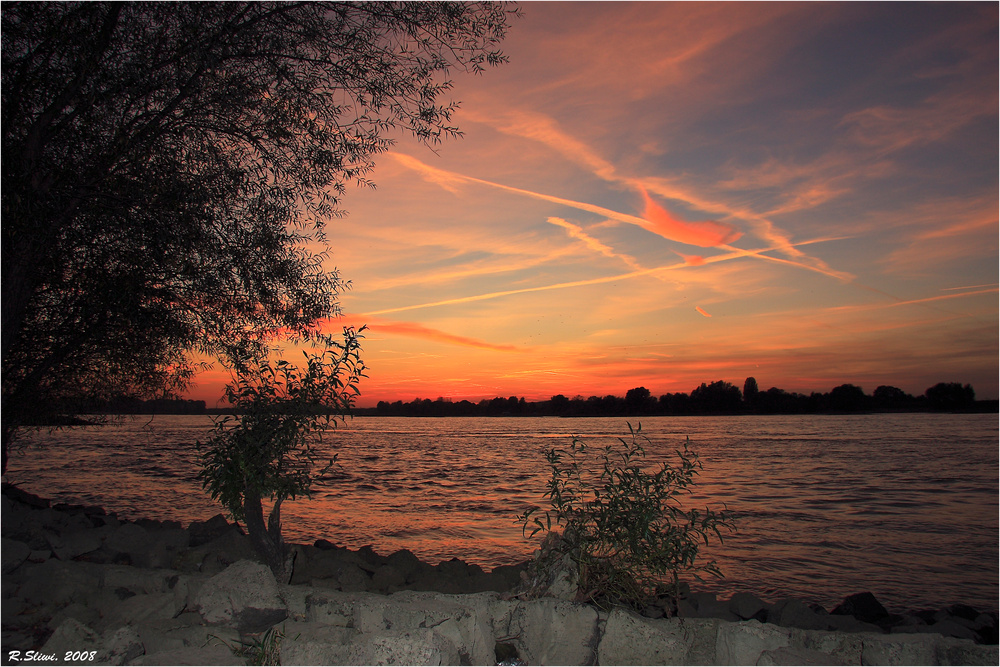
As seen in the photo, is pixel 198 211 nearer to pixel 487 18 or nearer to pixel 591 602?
pixel 487 18

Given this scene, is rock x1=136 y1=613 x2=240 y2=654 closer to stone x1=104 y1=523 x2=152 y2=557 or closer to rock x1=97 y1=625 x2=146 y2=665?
rock x1=97 y1=625 x2=146 y2=665

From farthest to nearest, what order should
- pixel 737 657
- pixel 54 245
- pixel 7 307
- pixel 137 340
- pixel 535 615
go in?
pixel 137 340
pixel 54 245
pixel 7 307
pixel 535 615
pixel 737 657

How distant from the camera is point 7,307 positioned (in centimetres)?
639

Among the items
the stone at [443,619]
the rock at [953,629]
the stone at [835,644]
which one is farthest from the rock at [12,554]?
the rock at [953,629]

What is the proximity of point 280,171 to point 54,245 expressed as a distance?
2.88m

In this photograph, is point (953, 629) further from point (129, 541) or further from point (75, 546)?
point (75, 546)

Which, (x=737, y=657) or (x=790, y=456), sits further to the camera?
(x=790, y=456)

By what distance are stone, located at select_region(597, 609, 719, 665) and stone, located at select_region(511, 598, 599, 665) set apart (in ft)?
0.39

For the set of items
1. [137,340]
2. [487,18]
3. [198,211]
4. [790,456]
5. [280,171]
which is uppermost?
[487,18]

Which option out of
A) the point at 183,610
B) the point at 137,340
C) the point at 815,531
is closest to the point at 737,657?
the point at 183,610

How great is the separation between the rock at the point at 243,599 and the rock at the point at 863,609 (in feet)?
23.9

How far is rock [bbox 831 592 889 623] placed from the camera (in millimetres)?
7938

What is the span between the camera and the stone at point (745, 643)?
456cm

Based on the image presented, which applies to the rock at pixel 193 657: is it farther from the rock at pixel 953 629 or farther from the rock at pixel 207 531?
the rock at pixel 953 629
